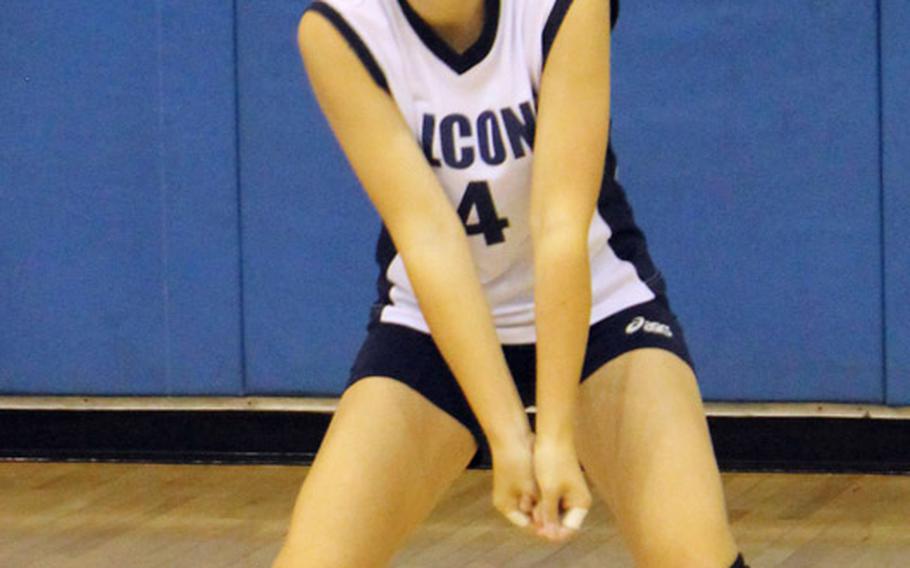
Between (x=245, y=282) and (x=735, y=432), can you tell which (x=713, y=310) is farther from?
(x=245, y=282)

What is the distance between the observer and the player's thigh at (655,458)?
1726 millimetres

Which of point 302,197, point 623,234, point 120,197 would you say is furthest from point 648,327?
point 120,197

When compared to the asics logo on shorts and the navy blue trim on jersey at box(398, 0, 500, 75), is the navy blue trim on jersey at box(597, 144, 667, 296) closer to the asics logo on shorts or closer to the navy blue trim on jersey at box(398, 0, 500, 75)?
the asics logo on shorts

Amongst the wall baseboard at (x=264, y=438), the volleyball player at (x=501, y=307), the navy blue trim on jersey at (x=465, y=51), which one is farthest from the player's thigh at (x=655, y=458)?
the wall baseboard at (x=264, y=438)

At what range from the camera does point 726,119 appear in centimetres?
369

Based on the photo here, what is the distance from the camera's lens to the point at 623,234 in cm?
202

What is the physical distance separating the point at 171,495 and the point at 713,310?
1.26 metres

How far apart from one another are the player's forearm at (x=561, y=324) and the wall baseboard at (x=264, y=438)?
1.90 m

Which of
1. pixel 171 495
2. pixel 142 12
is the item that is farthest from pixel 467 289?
pixel 142 12

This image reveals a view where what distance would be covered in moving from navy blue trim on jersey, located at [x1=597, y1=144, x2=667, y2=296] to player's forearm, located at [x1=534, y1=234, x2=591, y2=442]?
208 mm

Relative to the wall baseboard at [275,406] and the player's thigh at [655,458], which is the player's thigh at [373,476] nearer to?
the player's thigh at [655,458]

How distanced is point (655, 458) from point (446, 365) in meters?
0.29

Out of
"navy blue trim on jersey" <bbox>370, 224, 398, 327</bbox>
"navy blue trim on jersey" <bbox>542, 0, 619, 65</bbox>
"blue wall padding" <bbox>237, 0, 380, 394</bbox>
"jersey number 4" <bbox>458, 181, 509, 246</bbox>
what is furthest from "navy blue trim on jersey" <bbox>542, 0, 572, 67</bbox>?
"blue wall padding" <bbox>237, 0, 380, 394</bbox>

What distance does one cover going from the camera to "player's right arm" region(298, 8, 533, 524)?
70.3 inches
